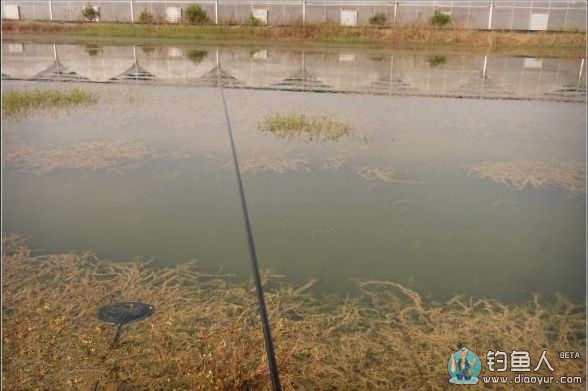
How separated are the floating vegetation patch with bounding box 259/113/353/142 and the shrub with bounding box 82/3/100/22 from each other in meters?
15.8

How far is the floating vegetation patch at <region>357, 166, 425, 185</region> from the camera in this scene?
3758 mm

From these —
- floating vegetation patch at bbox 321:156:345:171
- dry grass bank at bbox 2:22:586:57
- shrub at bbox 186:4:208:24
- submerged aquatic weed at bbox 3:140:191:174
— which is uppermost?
shrub at bbox 186:4:208:24

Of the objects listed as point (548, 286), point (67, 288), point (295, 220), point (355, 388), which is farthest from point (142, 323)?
point (548, 286)

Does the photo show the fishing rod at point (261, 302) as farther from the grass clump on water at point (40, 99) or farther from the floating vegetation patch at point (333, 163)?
the grass clump on water at point (40, 99)

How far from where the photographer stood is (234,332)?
201 centimetres

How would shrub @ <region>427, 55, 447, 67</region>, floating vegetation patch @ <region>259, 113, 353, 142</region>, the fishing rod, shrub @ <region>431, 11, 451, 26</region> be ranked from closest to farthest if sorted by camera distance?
the fishing rod → floating vegetation patch @ <region>259, 113, 353, 142</region> → shrub @ <region>427, 55, 447, 67</region> → shrub @ <region>431, 11, 451, 26</region>

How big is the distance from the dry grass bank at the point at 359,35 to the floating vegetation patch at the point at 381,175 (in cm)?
1146

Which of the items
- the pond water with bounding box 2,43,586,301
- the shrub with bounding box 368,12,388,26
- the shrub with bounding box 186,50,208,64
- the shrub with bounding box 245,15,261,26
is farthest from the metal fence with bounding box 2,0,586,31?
the pond water with bounding box 2,43,586,301

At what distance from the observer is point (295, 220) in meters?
3.06

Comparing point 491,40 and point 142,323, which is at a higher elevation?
point 491,40

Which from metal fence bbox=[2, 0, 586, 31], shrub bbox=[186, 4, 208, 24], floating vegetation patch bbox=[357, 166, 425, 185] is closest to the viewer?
floating vegetation patch bbox=[357, 166, 425, 185]

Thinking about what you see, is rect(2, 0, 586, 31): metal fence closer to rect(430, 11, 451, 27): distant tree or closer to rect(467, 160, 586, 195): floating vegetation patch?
rect(430, 11, 451, 27): distant tree

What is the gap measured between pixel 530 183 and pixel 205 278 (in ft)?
8.44

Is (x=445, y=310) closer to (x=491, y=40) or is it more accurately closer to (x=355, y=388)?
(x=355, y=388)
